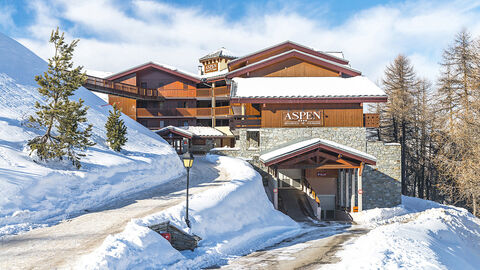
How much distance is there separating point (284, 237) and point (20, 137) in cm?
1263

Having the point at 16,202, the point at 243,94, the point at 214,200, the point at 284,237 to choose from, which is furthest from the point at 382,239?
the point at 243,94

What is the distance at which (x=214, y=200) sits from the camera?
1326 cm

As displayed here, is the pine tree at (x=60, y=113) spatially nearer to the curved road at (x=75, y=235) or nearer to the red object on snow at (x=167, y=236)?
the curved road at (x=75, y=235)

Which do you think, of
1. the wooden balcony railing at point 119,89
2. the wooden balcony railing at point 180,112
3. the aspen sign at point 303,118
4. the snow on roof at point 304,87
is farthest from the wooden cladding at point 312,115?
the wooden balcony railing at point 119,89

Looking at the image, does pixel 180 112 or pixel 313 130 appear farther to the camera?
pixel 180 112

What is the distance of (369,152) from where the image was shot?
24.5 metres

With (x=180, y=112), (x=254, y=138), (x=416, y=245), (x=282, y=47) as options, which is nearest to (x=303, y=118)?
(x=254, y=138)

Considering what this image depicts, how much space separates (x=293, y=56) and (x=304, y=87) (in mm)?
3570

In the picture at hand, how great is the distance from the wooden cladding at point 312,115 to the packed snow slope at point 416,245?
7647mm

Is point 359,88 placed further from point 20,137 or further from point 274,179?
point 20,137

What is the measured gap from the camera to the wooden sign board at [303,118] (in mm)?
25250

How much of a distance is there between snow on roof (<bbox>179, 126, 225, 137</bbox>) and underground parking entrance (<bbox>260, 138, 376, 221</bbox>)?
12062 mm

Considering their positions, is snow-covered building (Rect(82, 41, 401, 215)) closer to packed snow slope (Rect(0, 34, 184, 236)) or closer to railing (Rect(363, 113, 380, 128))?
railing (Rect(363, 113, 380, 128))

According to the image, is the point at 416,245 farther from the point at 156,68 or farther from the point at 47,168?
the point at 156,68
